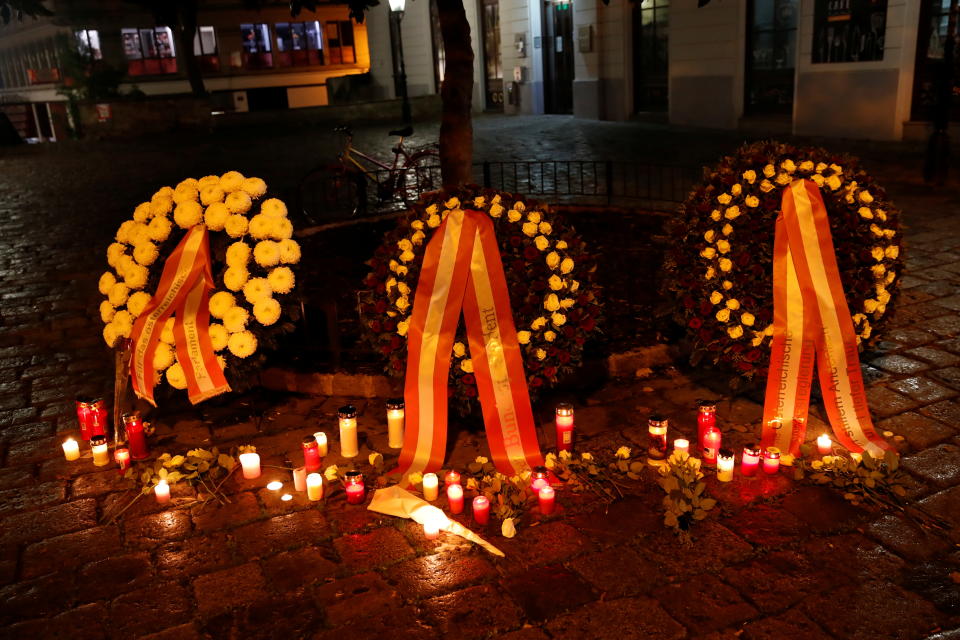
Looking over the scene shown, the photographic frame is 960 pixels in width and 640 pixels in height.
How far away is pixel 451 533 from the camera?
4203 millimetres

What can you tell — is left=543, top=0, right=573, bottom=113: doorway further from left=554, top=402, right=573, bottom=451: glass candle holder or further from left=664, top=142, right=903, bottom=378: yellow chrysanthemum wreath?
left=554, top=402, right=573, bottom=451: glass candle holder

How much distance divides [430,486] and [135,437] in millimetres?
1876

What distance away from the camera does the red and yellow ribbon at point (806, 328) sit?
493 cm

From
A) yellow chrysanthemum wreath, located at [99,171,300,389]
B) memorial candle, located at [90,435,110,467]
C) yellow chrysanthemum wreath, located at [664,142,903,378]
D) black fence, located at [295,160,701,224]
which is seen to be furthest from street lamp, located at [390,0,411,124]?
memorial candle, located at [90,435,110,467]

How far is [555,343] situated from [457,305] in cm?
65

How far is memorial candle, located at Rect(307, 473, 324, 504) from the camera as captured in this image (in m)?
4.53

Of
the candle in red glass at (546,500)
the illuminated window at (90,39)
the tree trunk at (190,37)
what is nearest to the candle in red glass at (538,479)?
the candle in red glass at (546,500)

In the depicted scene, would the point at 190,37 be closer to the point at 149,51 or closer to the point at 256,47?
the point at 256,47

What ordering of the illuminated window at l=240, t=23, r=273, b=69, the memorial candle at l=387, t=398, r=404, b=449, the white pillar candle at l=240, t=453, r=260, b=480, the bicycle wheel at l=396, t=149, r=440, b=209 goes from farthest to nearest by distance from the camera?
the illuminated window at l=240, t=23, r=273, b=69, the bicycle wheel at l=396, t=149, r=440, b=209, the memorial candle at l=387, t=398, r=404, b=449, the white pillar candle at l=240, t=453, r=260, b=480

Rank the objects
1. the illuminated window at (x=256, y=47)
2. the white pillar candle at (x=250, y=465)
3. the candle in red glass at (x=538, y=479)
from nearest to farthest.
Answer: the candle in red glass at (x=538, y=479), the white pillar candle at (x=250, y=465), the illuminated window at (x=256, y=47)

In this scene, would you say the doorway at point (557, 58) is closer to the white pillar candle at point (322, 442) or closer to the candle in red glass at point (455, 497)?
the white pillar candle at point (322, 442)

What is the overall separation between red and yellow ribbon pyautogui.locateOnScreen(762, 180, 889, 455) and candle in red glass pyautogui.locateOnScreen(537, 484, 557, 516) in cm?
134

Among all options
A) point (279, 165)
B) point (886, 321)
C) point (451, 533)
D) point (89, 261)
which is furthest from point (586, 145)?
point (451, 533)

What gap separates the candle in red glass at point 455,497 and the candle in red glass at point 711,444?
135 centimetres
